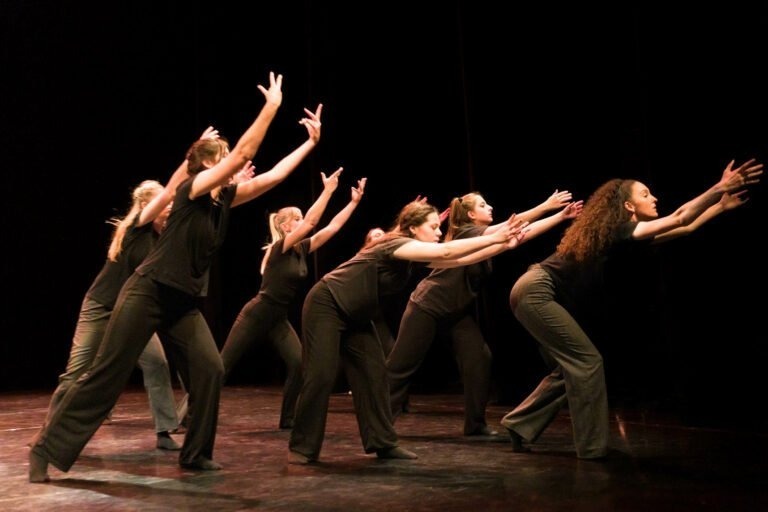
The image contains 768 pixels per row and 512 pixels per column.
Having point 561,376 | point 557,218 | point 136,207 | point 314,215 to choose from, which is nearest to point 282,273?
point 314,215

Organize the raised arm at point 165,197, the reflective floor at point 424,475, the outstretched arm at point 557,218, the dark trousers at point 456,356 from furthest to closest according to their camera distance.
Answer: the dark trousers at point 456,356
the outstretched arm at point 557,218
the raised arm at point 165,197
the reflective floor at point 424,475

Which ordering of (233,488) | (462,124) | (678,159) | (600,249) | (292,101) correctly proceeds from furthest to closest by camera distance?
(292,101) → (462,124) → (678,159) → (600,249) → (233,488)

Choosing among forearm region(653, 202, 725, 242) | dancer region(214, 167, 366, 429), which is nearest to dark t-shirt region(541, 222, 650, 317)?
forearm region(653, 202, 725, 242)

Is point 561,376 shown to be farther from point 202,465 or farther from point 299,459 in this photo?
point 202,465

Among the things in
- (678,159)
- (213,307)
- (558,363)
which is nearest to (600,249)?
(558,363)

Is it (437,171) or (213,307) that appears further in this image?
(213,307)

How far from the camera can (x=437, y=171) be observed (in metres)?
7.57

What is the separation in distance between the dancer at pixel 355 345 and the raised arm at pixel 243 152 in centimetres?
82

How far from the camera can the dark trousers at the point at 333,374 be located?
4.12m

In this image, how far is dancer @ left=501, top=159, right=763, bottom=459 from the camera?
4.09 metres

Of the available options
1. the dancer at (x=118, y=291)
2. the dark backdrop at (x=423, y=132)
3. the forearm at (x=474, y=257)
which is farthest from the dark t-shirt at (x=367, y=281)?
the dark backdrop at (x=423, y=132)

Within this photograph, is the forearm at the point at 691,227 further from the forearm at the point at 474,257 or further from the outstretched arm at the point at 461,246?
the outstretched arm at the point at 461,246

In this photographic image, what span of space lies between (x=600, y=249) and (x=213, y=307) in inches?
234

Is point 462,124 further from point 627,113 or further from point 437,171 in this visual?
point 627,113
